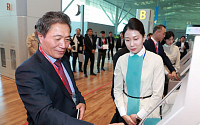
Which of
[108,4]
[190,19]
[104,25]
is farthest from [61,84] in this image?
[190,19]

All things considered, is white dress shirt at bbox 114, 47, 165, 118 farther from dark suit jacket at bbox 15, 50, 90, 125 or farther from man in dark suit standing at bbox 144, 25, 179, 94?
man in dark suit standing at bbox 144, 25, 179, 94

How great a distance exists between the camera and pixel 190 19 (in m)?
19.5

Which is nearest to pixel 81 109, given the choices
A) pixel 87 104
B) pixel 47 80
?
pixel 47 80

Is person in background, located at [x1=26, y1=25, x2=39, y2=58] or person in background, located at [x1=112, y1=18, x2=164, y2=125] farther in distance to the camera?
person in background, located at [x1=26, y1=25, x2=39, y2=58]

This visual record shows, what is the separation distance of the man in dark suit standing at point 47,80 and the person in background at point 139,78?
55cm

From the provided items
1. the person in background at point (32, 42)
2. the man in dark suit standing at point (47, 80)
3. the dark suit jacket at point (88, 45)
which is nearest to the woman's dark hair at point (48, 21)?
the man in dark suit standing at point (47, 80)

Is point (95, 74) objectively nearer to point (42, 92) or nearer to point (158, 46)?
point (158, 46)

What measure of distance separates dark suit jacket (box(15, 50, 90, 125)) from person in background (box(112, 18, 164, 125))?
0.58 m

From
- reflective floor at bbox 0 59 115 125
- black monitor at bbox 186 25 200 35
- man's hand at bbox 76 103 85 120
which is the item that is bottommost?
reflective floor at bbox 0 59 115 125

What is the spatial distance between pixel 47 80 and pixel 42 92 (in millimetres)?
96

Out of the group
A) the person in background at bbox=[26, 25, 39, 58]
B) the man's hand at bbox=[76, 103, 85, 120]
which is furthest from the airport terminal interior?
the man's hand at bbox=[76, 103, 85, 120]

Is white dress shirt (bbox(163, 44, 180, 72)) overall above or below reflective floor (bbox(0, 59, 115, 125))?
above

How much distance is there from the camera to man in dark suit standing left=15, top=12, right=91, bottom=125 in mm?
820

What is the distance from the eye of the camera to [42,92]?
2.85ft
